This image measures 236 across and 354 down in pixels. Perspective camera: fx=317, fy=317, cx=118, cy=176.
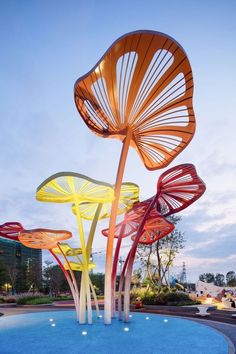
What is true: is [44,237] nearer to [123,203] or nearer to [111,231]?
[111,231]

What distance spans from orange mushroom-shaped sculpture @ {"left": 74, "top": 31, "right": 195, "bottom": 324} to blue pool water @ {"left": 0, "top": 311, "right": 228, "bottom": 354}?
66.8 inches

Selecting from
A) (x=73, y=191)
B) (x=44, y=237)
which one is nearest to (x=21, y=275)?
(x=44, y=237)

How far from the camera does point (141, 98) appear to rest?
11.9 m

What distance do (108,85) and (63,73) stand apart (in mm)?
4899

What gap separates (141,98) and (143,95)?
0.19 meters

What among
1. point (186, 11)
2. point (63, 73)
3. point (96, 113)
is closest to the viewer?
point (186, 11)

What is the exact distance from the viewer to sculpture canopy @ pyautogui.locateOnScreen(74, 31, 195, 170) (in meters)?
9.80

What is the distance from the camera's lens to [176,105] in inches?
465

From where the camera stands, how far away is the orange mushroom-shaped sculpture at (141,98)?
9.84 metres

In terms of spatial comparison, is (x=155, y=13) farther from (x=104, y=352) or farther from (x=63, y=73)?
(x=104, y=352)

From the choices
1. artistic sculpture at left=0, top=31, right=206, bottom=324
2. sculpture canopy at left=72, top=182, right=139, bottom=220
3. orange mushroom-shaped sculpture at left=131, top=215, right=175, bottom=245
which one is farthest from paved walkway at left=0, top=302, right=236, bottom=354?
sculpture canopy at left=72, top=182, right=139, bottom=220

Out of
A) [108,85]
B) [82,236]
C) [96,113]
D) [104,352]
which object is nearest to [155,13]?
[108,85]

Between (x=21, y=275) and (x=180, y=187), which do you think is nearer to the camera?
(x=180, y=187)

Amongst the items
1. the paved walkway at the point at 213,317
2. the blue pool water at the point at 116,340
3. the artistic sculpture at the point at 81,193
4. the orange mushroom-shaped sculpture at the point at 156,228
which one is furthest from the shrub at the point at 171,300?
the artistic sculpture at the point at 81,193
